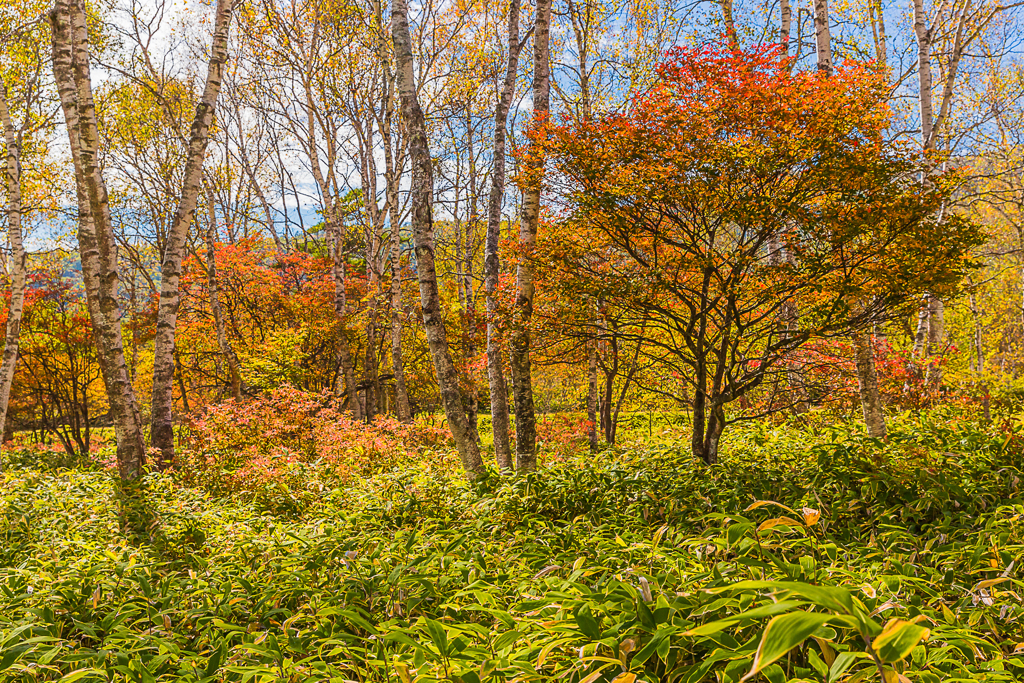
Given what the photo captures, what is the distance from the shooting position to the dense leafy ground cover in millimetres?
1883

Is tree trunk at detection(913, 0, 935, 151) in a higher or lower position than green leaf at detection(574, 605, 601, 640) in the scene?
higher

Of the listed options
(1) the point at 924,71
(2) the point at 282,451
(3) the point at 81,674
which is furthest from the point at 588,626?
(1) the point at 924,71

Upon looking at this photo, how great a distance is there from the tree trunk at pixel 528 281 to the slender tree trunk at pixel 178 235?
165 inches

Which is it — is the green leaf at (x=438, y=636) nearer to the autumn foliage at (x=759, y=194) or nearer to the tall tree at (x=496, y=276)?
the autumn foliage at (x=759, y=194)

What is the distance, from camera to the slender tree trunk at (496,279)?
6508 millimetres

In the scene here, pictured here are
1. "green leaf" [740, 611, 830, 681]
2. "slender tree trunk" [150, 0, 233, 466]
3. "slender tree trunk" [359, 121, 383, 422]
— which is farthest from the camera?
"slender tree trunk" [359, 121, 383, 422]

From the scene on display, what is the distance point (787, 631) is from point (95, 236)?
802 centimetres

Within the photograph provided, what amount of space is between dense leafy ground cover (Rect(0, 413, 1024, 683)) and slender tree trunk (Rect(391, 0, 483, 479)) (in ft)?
1.82

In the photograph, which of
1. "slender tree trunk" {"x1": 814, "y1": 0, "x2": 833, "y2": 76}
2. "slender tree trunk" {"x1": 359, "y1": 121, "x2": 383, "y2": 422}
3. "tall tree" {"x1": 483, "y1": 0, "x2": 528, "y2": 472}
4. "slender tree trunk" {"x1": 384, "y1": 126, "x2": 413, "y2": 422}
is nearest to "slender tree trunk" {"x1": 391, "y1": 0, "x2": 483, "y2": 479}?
"tall tree" {"x1": 483, "y1": 0, "x2": 528, "y2": 472}

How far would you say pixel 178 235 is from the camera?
23.9 ft

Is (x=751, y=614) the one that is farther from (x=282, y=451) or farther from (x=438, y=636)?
(x=282, y=451)

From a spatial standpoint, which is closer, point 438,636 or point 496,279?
point 438,636

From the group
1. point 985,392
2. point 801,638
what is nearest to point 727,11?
point 985,392

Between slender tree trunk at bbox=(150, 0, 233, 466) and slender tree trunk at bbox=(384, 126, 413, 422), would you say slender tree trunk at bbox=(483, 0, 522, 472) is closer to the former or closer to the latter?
slender tree trunk at bbox=(150, 0, 233, 466)
